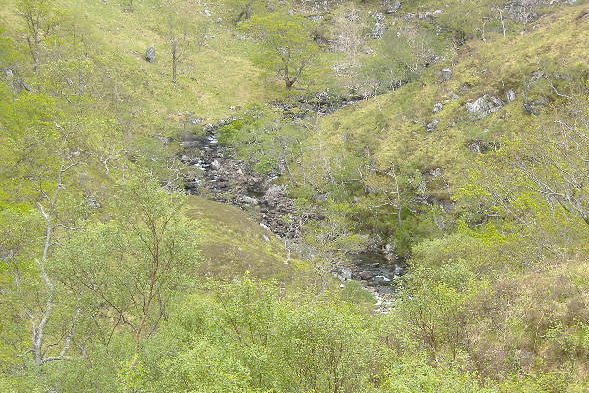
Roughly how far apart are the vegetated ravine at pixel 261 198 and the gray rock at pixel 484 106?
28.3 meters

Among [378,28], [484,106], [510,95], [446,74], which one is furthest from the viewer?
[378,28]

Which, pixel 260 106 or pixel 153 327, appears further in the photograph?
pixel 260 106

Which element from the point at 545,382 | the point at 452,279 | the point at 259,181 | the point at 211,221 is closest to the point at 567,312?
the point at 545,382

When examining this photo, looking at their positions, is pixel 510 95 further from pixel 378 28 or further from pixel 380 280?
pixel 378 28

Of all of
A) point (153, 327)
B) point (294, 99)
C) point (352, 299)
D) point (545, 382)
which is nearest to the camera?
point (545, 382)

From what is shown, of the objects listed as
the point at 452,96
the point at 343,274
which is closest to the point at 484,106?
the point at 452,96

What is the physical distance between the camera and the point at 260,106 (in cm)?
9075

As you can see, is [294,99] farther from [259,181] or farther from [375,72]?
[259,181]

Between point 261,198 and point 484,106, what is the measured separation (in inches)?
1490

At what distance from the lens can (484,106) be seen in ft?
219

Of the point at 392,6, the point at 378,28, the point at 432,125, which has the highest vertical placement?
the point at 392,6

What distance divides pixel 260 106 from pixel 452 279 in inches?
2702

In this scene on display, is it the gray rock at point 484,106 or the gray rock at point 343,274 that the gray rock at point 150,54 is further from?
the gray rock at point 343,274

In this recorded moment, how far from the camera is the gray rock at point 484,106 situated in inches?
2584
